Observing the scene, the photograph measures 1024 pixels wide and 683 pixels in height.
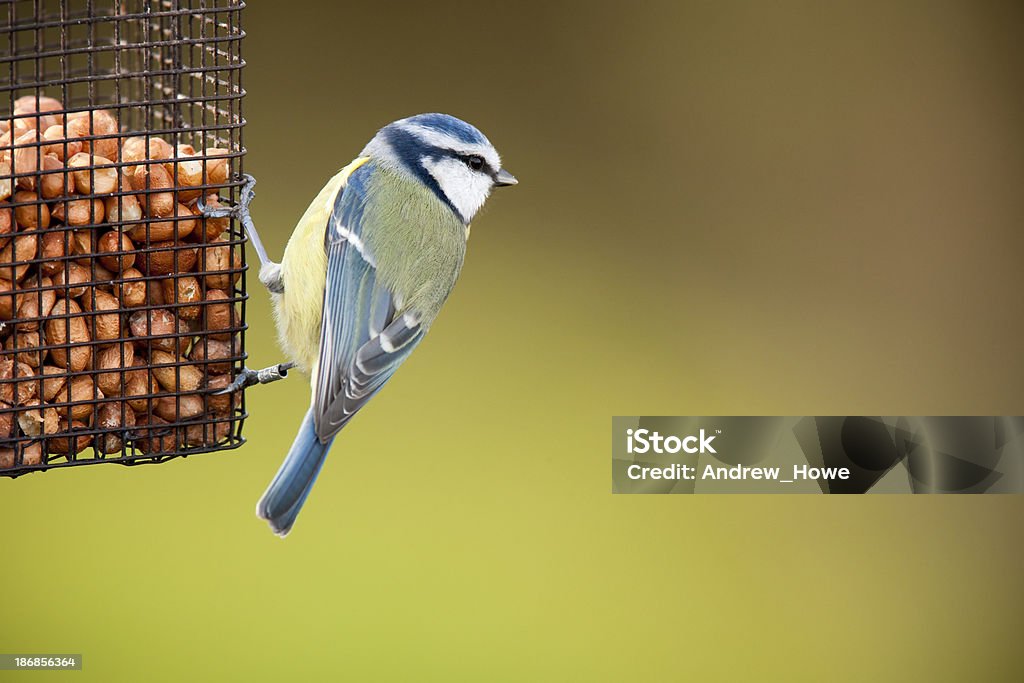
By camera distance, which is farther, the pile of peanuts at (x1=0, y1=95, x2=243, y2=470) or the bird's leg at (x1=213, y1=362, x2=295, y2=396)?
the bird's leg at (x1=213, y1=362, x2=295, y2=396)

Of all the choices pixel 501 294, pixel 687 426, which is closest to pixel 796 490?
pixel 687 426

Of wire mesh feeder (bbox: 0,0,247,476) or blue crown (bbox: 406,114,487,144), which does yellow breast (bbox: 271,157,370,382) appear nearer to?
wire mesh feeder (bbox: 0,0,247,476)

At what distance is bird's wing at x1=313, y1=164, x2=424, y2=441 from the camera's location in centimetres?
252

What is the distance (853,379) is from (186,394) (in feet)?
8.49

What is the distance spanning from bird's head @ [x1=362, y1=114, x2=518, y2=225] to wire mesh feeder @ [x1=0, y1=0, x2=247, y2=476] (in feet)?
1.02

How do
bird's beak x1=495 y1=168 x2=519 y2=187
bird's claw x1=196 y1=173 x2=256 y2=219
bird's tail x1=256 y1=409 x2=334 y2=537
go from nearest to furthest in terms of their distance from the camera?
1. bird's tail x1=256 y1=409 x2=334 y2=537
2. bird's claw x1=196 y1=173 x2=256 y2=219
3. bird's beak x1=495 y1=168 x2=519 y2=187

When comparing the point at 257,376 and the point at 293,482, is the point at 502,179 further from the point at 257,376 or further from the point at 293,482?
the point at 293,482

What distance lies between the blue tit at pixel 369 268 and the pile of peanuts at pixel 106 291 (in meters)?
0.13

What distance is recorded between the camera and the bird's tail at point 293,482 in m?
2.45

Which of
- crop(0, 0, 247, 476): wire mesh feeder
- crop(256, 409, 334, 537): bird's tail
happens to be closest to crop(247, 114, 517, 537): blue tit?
crop(256, 409, 334, 537): bird's tail

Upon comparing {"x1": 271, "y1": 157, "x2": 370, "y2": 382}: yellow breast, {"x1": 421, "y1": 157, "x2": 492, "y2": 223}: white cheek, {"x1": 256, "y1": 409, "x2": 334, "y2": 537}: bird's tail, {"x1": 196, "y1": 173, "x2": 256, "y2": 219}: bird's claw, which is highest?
{"x1": 421, "y1": 157, "x2": 492, "y2": 223}: white cheek

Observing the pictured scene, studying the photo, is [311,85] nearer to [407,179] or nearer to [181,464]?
[181,464]

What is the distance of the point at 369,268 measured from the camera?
2.60 m

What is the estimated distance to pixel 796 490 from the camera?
3.93 meters
